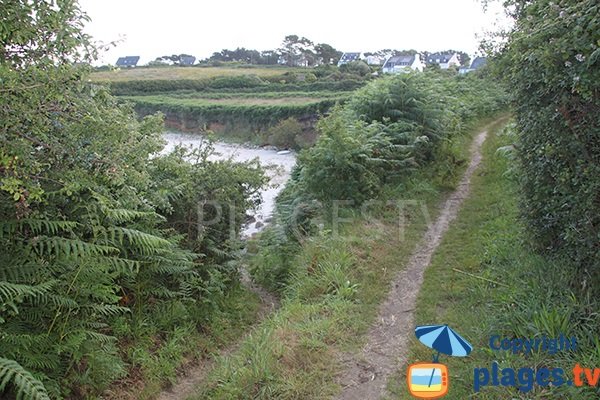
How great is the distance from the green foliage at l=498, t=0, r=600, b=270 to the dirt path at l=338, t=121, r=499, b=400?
1960 millimetres

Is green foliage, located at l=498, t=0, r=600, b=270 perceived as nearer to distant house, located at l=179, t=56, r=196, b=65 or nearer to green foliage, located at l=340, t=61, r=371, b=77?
green foliage, located at l=340, t=61, r=371, b=77

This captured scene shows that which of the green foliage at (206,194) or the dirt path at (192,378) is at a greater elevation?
the green foliage at (206,194)

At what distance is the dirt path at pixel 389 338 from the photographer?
499 centimetres

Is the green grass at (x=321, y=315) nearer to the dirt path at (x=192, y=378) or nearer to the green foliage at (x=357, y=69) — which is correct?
the dirt path at (x=192, y=378)

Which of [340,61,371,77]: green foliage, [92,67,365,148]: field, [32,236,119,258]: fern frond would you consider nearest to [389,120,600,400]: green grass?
[32,236,119,258]: fern frond

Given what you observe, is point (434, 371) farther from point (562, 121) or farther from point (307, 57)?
point (307, 57)

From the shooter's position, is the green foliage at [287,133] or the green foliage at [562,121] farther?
the green foliage at [287,133]

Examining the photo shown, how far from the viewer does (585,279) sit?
186 inches

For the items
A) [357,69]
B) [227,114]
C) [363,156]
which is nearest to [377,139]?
[363,156]

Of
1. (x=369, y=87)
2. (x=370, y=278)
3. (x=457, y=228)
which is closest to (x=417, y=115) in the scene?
(x=369, y=87)

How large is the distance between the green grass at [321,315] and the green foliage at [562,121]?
8.29 ft

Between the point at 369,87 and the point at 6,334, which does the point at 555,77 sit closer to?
the point at 6,334

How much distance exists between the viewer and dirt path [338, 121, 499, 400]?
499 centimetres

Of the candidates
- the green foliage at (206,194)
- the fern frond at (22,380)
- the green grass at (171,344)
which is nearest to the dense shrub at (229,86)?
the green foliage at (206,194)
